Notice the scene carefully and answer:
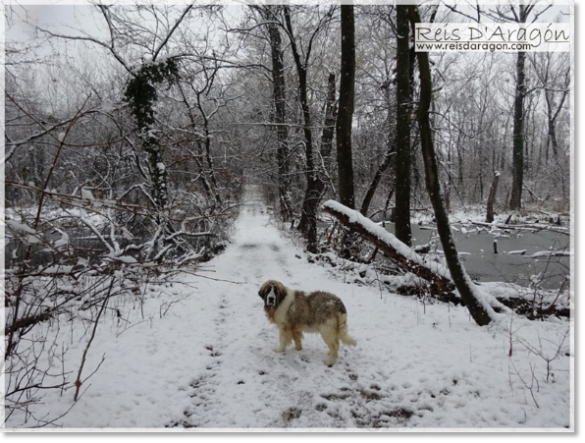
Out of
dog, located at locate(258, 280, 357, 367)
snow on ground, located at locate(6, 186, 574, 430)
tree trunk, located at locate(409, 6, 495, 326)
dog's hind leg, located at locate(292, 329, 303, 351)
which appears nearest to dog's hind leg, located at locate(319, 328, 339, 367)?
dog, located at locate(258, 280, 357, 367)

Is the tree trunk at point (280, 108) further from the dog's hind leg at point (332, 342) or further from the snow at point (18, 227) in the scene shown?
the snow at point (18, 227)

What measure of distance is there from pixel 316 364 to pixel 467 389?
1.78m

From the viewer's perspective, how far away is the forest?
319cm

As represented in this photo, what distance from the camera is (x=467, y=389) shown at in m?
3.60

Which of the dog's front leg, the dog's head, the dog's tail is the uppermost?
the dog's head

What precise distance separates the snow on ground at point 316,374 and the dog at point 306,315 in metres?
0.26

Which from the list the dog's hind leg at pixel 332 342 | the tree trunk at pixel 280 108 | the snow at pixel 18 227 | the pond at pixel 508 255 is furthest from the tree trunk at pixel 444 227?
the tree trunk at pixel 280 108

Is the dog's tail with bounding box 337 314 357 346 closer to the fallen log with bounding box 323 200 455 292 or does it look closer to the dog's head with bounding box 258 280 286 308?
the dog's head with bounding box 258 280 286 308

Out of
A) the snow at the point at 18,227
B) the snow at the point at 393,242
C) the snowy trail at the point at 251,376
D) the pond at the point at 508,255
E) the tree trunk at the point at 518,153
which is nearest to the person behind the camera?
the snow at the point at 18,227

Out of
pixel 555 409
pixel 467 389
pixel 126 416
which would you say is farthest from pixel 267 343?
pixel 555 409

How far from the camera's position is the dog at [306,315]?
430 cm

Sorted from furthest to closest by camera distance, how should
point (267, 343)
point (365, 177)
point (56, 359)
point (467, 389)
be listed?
point (365, 177) → point (267, 343) → point (56, 359) → point (467, 389)

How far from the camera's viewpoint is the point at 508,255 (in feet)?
35.9

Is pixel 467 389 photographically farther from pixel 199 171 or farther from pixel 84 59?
pixel 84 59
